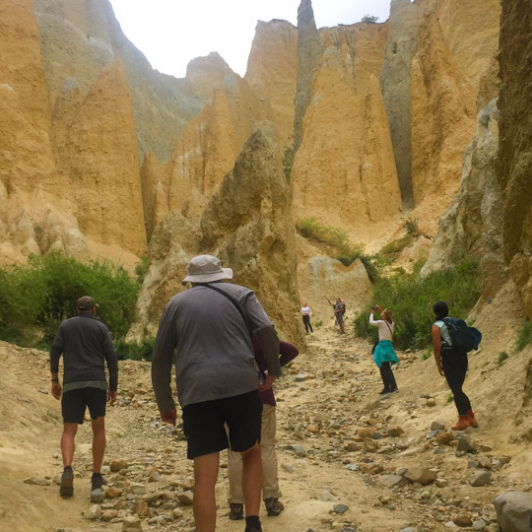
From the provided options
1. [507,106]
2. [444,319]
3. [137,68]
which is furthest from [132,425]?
[137,68]

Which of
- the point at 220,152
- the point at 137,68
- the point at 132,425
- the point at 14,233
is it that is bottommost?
the point at 132,425

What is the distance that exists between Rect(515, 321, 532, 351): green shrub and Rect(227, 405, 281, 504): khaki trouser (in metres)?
3.60

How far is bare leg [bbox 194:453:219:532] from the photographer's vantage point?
9.43 feet

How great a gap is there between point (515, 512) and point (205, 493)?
5.60ft

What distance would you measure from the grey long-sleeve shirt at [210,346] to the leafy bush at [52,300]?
30.6 ft

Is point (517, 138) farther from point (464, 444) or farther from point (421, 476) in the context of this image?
point (421, 476)

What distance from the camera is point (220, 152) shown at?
35.5 meters

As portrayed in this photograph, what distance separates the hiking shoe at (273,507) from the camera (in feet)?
12.7

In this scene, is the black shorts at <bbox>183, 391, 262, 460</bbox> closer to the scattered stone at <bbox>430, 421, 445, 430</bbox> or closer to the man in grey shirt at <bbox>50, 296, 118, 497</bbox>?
the man in grey shirt at <bbox>50, 296, 118, 497</bbox>

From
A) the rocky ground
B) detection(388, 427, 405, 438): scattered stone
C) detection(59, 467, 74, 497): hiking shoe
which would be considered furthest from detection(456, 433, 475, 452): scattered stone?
detection(59, 467, 74, 497): hiking shoe

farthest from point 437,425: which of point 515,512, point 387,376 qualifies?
point 515,512

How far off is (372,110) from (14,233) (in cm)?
2155

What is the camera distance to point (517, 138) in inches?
274

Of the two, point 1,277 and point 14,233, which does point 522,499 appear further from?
point 14,233
